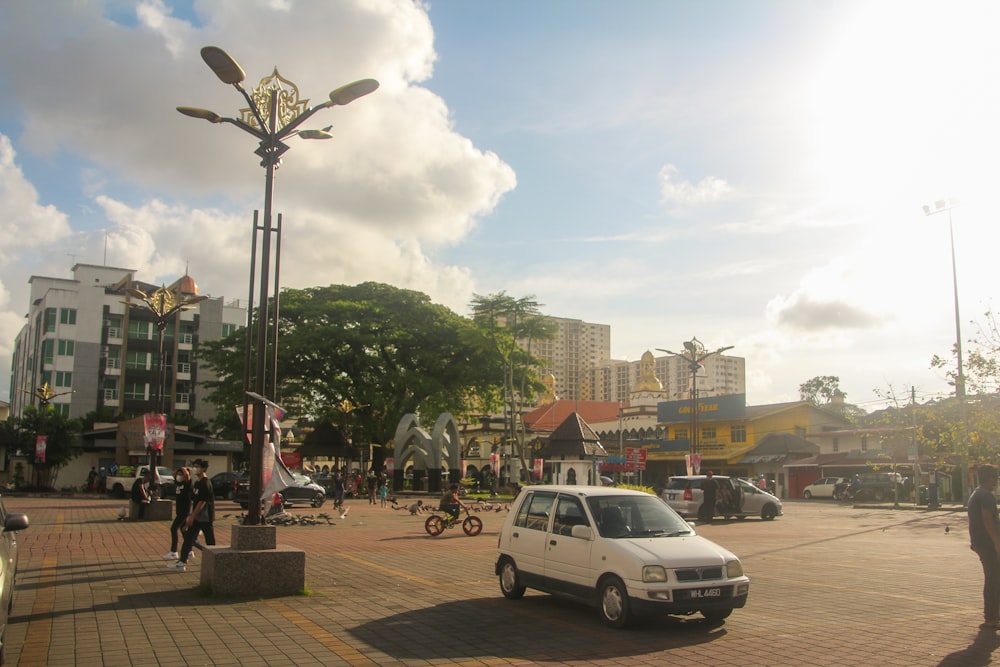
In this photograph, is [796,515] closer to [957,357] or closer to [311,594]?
[957,357]

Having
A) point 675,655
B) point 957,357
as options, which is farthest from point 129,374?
point 675,655

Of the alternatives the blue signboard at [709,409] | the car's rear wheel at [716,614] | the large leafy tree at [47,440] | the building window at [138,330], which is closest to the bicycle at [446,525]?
the car's rear wheel at [716,614]

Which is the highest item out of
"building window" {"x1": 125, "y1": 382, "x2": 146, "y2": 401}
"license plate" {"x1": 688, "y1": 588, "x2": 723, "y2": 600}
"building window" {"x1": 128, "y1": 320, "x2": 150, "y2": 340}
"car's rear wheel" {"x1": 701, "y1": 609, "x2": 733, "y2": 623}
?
"building window" {"x1": 128, "y1": 320, "x2": 150, "y2": 340}

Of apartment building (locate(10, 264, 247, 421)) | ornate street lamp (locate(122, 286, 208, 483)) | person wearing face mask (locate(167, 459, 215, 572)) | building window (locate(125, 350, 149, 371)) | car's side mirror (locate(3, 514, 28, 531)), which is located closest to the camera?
car's side mirror (locate(3, 514, 28, 531))

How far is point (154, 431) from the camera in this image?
24078 millimetres

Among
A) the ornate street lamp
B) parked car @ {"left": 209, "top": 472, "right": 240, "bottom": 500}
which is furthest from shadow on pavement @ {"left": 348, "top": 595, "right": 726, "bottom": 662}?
parked car @ {"left": 209, "top": 472, "right": 240, "bottom": 500}

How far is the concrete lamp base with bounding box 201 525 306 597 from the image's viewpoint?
10.1 meters

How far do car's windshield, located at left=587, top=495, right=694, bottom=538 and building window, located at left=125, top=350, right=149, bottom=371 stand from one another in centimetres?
7339

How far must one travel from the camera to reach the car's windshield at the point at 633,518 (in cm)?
951

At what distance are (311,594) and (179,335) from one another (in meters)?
74.0

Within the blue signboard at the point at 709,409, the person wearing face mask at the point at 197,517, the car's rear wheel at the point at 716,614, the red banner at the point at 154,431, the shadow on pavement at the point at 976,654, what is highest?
the blue signboard at the point at 709,409

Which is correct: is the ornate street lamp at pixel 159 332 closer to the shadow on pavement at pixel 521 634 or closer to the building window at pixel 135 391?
the shadow on pavement at pixel 521 634

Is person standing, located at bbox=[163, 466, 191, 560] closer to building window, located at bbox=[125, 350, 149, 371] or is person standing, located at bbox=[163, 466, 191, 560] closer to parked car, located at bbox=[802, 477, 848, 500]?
parked car, located at bbox=[802, 477, 848, 500]

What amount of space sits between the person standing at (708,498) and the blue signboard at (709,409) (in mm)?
35405
